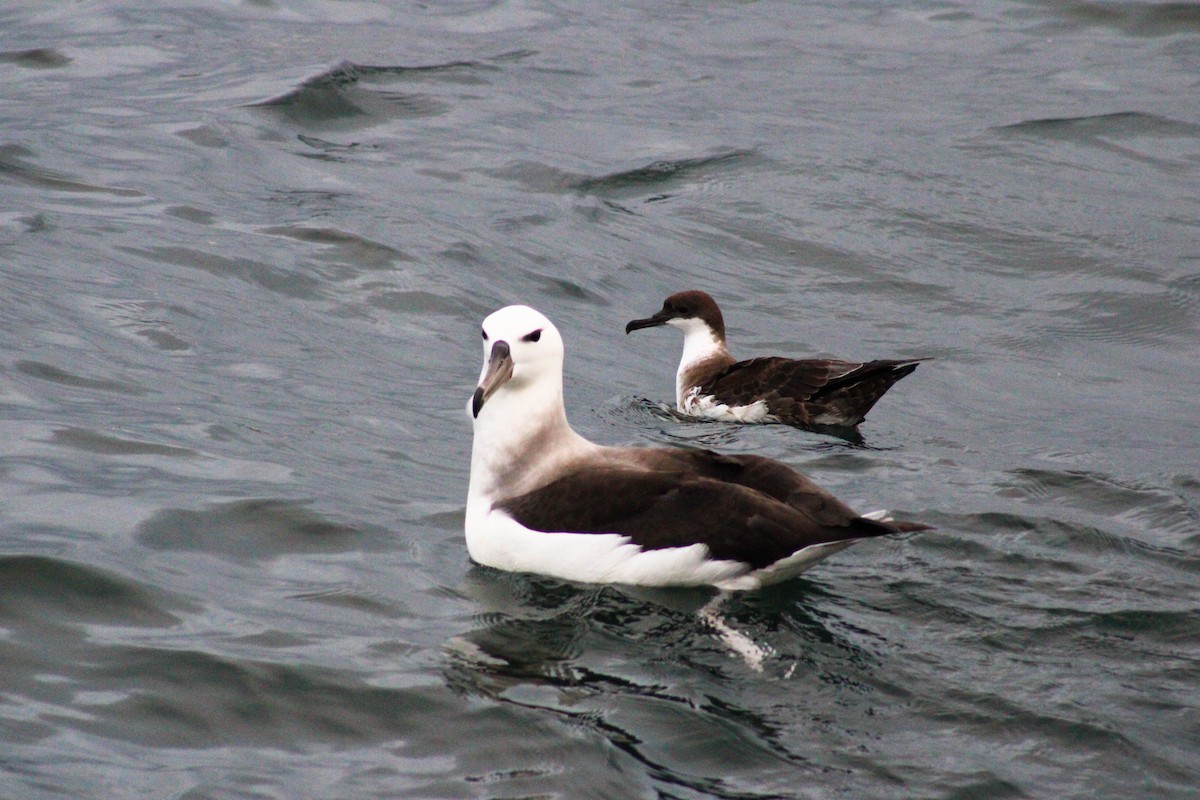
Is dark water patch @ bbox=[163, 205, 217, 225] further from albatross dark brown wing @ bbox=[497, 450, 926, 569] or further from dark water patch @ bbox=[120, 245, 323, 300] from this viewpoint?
albatross dark brown wing @ bbox=[497, 450, 926, 569]

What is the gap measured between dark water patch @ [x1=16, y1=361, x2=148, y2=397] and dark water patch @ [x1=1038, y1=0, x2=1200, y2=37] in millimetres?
17475

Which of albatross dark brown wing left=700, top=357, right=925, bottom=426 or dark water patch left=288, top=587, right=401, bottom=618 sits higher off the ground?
dark water patch left=288, top=587, right=401, bottom=618

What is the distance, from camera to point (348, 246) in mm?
14234

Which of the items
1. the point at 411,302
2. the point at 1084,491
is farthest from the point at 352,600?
the point at 411,302

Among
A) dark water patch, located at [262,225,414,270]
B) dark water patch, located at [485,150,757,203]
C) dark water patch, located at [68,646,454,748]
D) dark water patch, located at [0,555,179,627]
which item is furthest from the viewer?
dark water patch, located at [485,150,757,203]

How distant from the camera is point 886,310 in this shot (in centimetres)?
1430

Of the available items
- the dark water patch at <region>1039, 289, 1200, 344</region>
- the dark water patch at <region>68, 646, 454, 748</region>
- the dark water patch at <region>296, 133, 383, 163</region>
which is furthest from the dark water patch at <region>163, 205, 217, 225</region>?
the dark water patch at <region>68, 646, 454, 748</region>

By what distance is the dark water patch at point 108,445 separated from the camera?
9344mm

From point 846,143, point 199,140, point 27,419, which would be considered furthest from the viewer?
point 846,143

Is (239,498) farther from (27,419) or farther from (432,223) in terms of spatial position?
(432,223)

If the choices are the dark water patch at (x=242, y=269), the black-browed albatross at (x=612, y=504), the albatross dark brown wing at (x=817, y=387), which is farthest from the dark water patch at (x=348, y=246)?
the black-browed albatross at (x=612, y=504)

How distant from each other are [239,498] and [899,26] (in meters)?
17.4

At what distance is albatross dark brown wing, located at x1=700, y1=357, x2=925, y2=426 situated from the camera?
11305mm

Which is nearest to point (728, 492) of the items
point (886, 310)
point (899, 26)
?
point (886, 310)
